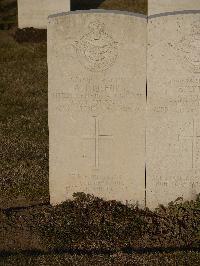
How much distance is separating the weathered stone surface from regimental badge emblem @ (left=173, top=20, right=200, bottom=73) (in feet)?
15.8

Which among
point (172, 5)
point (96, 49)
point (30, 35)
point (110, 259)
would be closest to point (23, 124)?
point (96, 49)

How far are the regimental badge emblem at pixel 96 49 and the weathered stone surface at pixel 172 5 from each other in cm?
495

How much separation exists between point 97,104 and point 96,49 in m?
0.63

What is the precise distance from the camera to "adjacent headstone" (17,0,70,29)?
18062 millimetres

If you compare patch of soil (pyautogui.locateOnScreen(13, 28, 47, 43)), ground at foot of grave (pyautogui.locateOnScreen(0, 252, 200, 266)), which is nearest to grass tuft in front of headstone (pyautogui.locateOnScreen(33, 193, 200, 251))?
ground at foot of grave (pyautogui.locateOnScreen(0, 252, 200, 266))

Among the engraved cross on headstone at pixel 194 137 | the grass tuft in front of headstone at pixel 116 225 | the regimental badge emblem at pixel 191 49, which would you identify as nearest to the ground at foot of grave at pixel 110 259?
the grass tuft in front of headstone at pixel 116 225

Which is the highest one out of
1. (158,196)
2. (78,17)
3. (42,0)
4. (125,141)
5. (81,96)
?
(42,0)

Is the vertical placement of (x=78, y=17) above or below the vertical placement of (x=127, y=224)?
above

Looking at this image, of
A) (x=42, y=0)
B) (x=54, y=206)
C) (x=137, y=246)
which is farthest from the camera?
(x=42, y=0)

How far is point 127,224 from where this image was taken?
6445 millimetres

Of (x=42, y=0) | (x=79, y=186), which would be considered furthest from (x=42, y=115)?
(x=42, y=0)

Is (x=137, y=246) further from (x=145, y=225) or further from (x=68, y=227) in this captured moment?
(x=68, y=227)

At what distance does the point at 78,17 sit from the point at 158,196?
7.47 feet

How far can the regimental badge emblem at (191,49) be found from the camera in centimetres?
629
